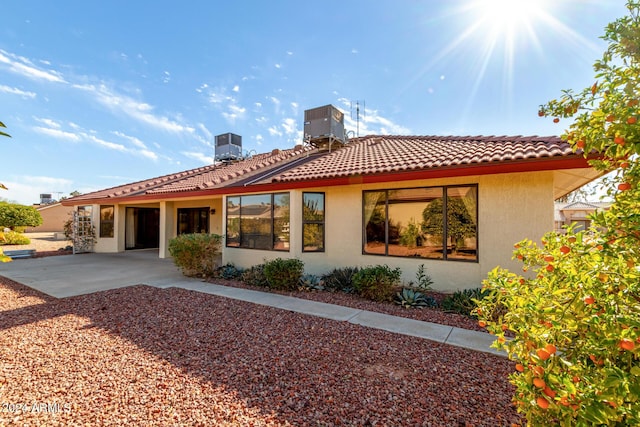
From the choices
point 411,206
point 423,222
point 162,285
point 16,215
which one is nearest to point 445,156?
point 411,206

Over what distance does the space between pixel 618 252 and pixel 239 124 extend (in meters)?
20.0

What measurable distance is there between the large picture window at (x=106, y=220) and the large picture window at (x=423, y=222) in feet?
49.1

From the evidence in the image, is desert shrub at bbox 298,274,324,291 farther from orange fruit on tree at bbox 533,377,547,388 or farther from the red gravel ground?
orange fruit on tree at bbox 533,377,547,388

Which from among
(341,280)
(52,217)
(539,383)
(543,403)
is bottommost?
(341,280)

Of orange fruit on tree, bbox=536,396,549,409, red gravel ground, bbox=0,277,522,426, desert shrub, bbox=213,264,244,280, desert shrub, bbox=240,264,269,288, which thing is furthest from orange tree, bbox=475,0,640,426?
desert shrub, bbox=213,264,244,280

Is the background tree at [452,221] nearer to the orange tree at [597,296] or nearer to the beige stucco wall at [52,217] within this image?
the orange tree at [597,296]

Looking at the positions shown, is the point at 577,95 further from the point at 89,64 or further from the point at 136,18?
the point at 89,64

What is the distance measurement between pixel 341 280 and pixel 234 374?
4.65 meters

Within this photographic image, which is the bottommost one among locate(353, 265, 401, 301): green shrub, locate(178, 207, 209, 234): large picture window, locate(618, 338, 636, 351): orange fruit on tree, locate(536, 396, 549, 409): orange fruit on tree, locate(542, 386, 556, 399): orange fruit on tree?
locate(353, 265, 401, 301): green shrub

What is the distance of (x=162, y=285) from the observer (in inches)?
324

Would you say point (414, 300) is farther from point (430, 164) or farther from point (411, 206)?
point (430, 164)

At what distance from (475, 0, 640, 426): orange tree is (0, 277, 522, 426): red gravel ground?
1.75 meters

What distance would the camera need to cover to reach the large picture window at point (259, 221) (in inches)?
374

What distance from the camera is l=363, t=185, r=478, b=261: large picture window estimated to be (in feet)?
23.8
